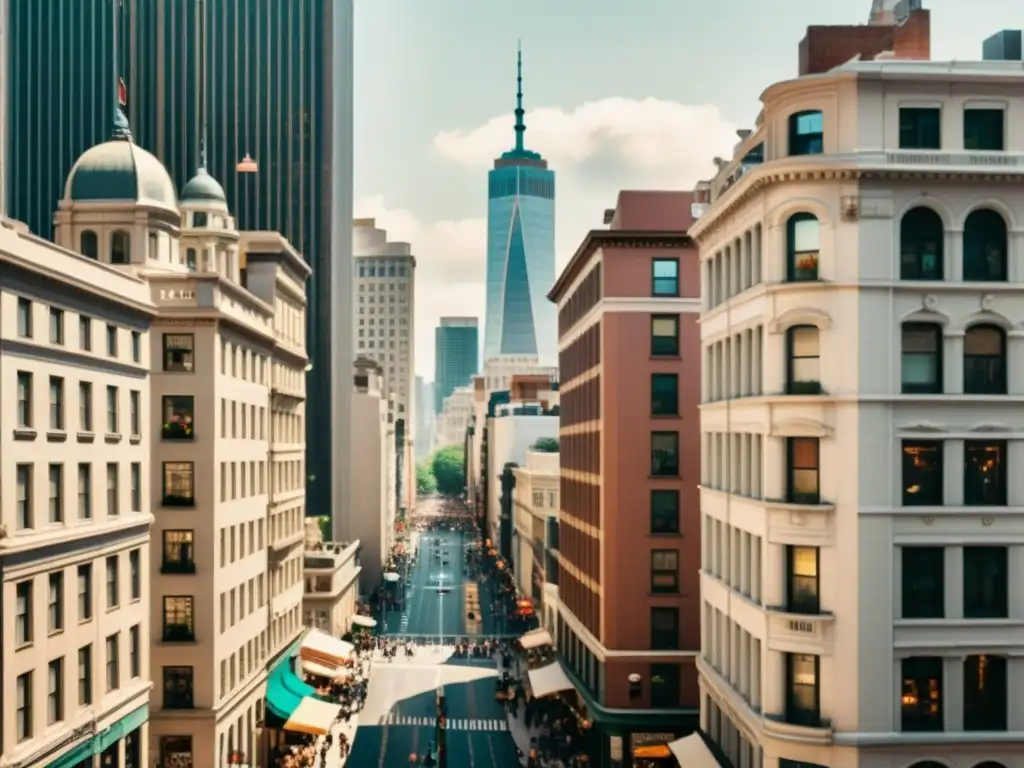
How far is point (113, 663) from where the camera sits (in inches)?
1955

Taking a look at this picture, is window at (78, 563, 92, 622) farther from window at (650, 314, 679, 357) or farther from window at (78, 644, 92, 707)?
window at (650, 314, 679, 357)

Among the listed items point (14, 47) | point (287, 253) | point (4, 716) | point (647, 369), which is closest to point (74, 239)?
point (287, 253)

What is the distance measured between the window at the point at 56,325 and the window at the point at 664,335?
3194cm

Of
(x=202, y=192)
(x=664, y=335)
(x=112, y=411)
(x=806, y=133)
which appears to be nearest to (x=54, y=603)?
(x=112, y=411)

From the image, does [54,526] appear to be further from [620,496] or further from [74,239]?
[620,496]

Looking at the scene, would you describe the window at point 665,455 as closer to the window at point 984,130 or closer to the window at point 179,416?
the window at point 179,416

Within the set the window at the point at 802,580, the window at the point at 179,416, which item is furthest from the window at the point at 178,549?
the window at the point at 802,580

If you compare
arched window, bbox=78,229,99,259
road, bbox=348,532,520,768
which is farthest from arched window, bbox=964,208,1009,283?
arched window, bbox=78,229,99,259

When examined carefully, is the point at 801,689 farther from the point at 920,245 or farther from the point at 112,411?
the point at 112,411

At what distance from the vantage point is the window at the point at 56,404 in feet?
143

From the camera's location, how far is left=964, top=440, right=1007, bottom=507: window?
40.7m

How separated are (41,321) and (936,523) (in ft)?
87.7

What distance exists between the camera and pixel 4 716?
3884 centimetres

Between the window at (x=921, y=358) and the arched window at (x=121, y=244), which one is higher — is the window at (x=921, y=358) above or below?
below
